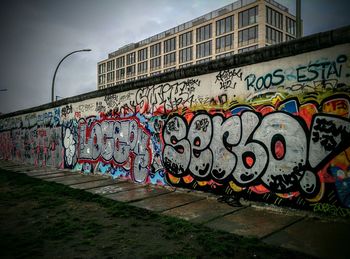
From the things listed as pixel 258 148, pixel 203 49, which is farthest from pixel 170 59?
pixel 258 148

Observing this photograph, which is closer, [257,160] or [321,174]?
[321,174]

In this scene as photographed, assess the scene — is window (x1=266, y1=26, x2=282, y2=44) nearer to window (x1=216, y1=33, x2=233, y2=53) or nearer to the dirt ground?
window (x1=216, y1=33, x2=233, y2=53)

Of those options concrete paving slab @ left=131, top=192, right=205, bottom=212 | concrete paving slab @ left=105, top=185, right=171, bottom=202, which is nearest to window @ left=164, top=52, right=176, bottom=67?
concrete paving slab @ left=105, top=185, right=171, bottom=202

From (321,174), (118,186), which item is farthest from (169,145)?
(321,174)

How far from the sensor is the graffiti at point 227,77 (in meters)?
5.47

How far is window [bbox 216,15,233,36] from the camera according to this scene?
170 ft

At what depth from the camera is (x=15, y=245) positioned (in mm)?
3359

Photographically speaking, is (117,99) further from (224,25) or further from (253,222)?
(224,25)

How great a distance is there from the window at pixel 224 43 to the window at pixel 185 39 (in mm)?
8113

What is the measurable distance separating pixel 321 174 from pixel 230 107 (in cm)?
216

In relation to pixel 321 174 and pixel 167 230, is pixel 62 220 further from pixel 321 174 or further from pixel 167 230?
pixel 321 174

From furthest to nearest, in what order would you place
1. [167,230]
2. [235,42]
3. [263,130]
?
1. [235,42]
2. [263,130]
3. [167,230]

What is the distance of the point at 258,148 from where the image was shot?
511 cm

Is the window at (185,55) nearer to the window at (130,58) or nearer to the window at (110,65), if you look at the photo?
the window at (130,58)
